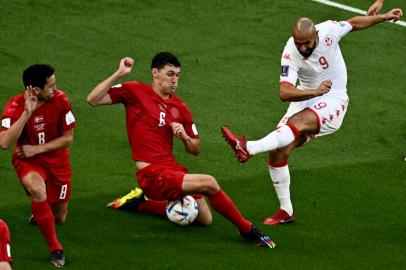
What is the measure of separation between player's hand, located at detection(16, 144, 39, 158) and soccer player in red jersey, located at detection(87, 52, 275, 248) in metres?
0.77

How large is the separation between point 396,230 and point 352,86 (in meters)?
4.86

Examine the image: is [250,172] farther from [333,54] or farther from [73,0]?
[73,0]

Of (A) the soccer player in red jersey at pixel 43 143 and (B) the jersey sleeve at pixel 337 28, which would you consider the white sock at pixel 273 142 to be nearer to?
(B) the jersey sleeve at pixel 337 28

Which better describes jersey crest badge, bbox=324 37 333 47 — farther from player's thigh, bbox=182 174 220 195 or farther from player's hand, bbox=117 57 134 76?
player's hand, bbox=117 57 134 76

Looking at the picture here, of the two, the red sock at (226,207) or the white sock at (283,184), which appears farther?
the white sock at (283,184)

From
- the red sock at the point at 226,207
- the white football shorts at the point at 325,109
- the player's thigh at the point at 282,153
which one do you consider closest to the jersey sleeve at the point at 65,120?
the red sock at the point at 226,207

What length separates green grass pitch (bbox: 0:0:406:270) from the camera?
1190 cm

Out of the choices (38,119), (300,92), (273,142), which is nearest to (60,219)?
(38,119)

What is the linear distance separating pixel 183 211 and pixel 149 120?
3.36ft

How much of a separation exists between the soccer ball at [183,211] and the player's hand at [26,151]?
1.64 m

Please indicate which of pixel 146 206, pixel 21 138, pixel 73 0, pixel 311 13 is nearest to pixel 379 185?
pixel 146 206

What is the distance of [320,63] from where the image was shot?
13.1m

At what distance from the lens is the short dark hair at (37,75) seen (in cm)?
1159

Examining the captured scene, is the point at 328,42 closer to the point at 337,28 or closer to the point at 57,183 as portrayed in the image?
the point at 337,28
